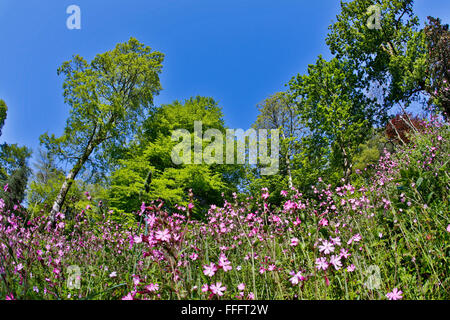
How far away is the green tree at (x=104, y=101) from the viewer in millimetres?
12133

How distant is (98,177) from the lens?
13.2 m

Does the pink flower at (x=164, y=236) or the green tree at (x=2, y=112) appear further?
the green tree at (x=2, y=112)

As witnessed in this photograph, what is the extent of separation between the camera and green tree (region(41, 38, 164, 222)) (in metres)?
12.1

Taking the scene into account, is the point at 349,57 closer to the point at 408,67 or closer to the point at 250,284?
the point at 408,67

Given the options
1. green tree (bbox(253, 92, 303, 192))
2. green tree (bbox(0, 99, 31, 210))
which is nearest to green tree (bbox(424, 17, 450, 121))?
green tree (bbox(253, 92, 303, 192))

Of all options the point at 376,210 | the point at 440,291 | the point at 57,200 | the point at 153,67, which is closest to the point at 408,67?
the point at 376,210
